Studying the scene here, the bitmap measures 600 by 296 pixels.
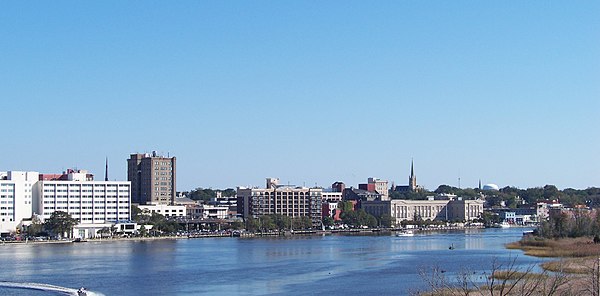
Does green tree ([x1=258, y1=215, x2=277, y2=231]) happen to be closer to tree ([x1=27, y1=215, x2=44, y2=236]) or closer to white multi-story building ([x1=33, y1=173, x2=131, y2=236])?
white multi-story building ([x1=33, y1=173, x2=131, y2=236])

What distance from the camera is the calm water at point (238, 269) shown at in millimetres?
23766

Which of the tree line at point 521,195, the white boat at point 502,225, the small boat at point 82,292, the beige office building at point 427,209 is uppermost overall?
the tree line at point 521,195

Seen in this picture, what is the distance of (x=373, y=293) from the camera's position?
22.4 meters

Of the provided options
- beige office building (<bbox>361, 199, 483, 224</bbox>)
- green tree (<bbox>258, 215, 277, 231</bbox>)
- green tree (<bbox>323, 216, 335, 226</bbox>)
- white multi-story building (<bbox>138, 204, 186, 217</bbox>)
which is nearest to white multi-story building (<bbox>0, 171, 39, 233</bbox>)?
white multi-story building (<bbox>138, 204, 186, 217</bbox>)

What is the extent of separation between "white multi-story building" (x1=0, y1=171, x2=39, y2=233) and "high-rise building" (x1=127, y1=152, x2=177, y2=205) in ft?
52.7

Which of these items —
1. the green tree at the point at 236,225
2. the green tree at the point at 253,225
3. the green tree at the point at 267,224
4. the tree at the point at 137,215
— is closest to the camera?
→ the tree at the point at 137,215

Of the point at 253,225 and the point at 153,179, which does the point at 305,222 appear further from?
the point at 153,179

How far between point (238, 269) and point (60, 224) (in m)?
29.0

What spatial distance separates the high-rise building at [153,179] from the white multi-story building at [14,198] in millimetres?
16057

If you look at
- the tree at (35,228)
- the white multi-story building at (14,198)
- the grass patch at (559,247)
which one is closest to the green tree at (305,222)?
the white multi-story building at (14,198)

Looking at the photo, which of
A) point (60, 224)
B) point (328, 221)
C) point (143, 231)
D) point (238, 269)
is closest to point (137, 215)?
point (143, 231)

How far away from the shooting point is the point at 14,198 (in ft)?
197

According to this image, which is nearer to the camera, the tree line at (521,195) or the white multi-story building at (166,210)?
the white multi-story building at (166,210)

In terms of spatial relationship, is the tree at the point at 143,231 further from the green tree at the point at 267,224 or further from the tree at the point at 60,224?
the green tree at the point at 267,224
